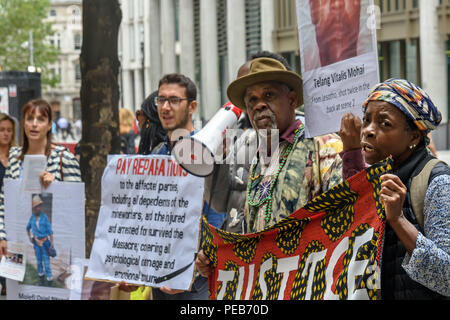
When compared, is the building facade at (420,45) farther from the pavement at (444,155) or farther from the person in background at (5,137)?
the person in background at (5,137)

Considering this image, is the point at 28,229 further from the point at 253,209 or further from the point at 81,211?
the point at 253,209

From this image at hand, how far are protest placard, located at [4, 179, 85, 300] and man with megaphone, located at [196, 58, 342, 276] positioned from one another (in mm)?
2106

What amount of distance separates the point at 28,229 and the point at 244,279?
303 cm

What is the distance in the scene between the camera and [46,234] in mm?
6363

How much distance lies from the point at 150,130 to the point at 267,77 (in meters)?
2.44

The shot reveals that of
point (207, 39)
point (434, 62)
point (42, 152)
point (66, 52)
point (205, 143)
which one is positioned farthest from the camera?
point (66, 52)

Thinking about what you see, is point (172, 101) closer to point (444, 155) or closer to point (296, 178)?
point (296, 178)

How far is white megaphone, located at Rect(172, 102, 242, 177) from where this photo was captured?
393 centimetres

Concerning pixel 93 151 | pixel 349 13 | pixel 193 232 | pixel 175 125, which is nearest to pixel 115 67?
pixel 93 151

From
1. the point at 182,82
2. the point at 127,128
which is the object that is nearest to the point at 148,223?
the point at 182,82

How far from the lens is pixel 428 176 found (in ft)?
9.88

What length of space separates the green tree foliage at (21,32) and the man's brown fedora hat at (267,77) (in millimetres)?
54351
